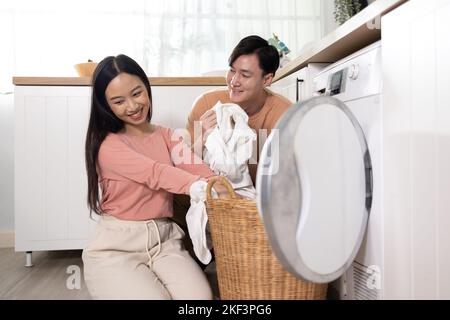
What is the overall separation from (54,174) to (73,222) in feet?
0.77

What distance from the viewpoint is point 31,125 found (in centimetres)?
186

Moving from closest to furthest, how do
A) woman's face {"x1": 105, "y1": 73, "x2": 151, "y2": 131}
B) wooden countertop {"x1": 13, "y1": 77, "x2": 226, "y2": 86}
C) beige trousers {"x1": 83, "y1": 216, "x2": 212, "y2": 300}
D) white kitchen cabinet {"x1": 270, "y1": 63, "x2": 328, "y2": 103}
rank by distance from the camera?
beige trousers {"x1": 83, "y1": 216, "x2": 212, "y2": 300} < woman's face {"x1": 105, "y1": 73, "x2": 151, "y2": 131} < white kitchen cabinet {"x1": 270, "y1": 63, "x2": 328, "y2": 103} < wooden countertop {"x1": 13, "y1": 77, "x2": 226, "y2": 86}

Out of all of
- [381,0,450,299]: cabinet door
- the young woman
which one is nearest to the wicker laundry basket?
the young woman

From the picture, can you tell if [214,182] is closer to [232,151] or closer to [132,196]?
[232,151]

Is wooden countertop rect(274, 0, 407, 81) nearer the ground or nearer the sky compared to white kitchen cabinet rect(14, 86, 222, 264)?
nearer the sky

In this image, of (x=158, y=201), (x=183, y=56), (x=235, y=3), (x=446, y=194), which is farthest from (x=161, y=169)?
(x=235, y=3)

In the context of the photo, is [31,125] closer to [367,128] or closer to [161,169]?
[161,169]

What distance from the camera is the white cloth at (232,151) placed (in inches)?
46.9

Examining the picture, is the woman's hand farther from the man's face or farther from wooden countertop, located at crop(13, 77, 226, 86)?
wooden countertop, located at crop(13, 77, 226, 86)

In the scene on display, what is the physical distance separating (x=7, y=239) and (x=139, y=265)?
1505mm

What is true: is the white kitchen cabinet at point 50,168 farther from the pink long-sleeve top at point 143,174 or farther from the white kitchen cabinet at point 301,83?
the white kitchen cabinet at point 301,83

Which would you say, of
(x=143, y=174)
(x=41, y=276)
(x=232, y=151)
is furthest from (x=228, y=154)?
(x=41, y=276)

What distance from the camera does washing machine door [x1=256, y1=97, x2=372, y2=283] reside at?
2.49 feet

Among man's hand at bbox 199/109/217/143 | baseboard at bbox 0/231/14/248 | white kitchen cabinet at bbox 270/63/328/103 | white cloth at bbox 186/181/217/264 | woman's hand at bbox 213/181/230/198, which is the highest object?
white kitchen cabinet at bbox 270/63/328/103
